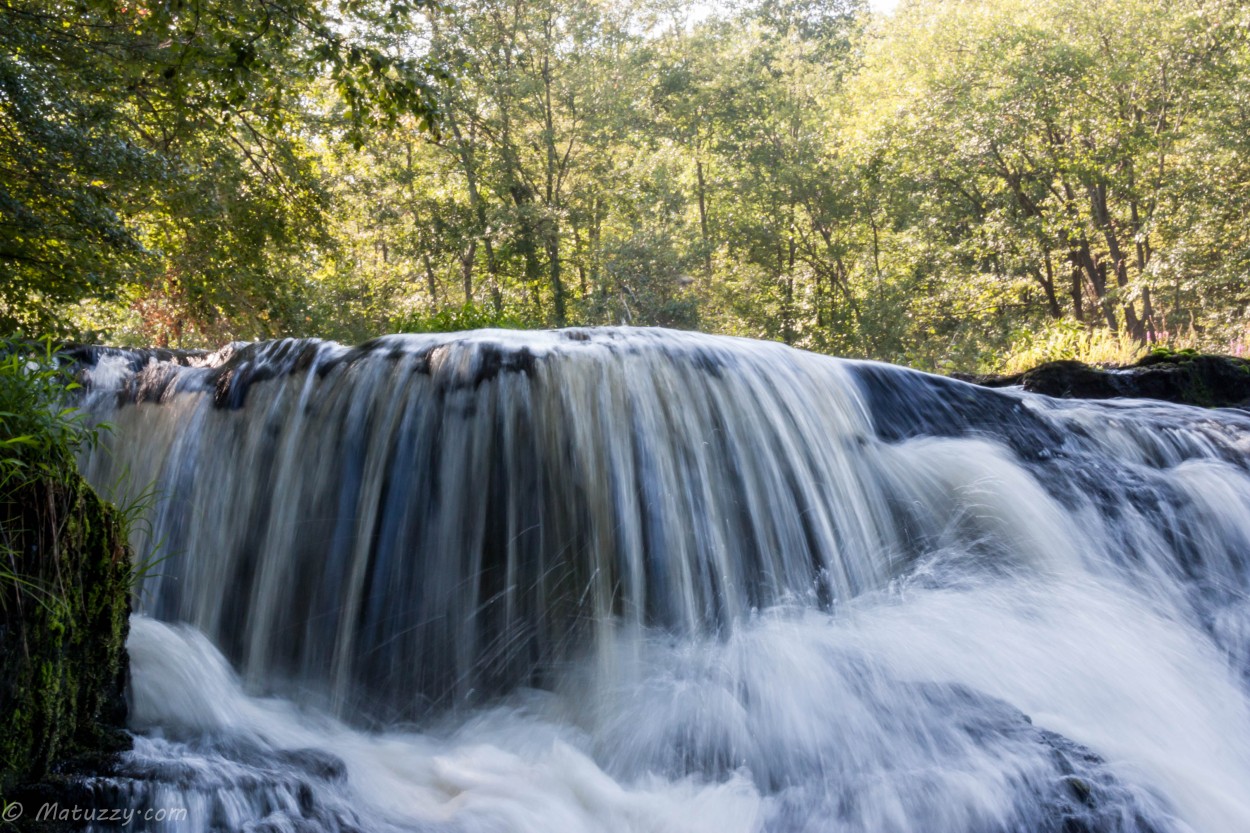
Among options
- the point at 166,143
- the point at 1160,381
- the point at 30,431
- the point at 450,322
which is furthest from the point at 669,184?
the point at 30,431

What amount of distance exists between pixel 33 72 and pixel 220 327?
7.62 m

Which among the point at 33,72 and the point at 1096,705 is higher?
the point at 33,72

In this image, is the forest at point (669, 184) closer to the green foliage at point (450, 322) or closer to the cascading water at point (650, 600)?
the green foliage at point (450, 322)

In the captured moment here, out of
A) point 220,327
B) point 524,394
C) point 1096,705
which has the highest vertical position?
point 220,327

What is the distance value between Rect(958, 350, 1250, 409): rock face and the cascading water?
2279 mm

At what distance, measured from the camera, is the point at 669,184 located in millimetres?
26000

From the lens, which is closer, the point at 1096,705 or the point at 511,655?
the point at 1096,705

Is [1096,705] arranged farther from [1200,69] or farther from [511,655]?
[1200,69]

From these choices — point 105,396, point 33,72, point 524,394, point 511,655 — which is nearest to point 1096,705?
point 511,655

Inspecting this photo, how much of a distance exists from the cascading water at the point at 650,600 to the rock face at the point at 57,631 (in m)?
0.18

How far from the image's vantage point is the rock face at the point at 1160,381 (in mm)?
8445

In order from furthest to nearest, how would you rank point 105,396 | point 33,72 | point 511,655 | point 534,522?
point 33,72, point 105,396, point 534,522, point 511,655

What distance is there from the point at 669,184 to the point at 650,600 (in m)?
22.9

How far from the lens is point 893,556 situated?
504cm
